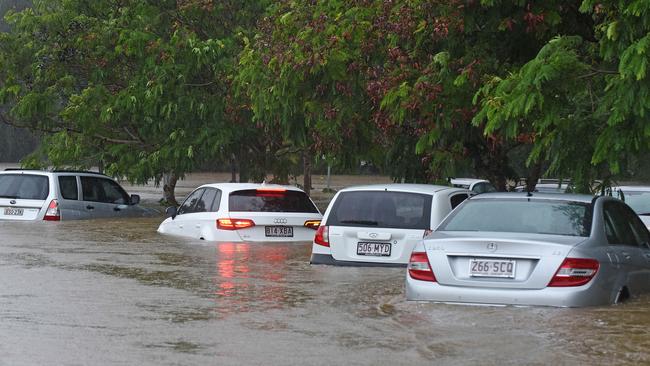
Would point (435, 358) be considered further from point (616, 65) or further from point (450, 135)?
point (450, 135)

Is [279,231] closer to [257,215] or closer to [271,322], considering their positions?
[257,215]

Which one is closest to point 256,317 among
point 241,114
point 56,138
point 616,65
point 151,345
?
point 151,345

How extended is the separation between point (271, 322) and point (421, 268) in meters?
1.38

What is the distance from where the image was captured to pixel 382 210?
14094 mm

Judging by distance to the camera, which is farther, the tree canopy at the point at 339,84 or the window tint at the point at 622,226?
the tree canopy at the point at 339,84

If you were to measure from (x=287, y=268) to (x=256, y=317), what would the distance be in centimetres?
429

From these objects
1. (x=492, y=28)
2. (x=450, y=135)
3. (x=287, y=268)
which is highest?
(x=492, y=28)

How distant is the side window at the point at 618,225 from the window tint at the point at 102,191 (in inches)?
561

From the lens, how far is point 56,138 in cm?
3266

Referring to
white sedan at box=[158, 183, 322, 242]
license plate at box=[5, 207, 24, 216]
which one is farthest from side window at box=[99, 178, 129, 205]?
white sedan at box=[158, 183, 322, 242]

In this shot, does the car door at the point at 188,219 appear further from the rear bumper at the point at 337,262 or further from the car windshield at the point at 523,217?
the car windshield at the point at 523,217

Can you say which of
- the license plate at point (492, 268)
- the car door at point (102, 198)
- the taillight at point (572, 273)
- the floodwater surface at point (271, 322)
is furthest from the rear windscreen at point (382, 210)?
the car door at point (102, 198)

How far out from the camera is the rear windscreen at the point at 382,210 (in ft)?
45.9

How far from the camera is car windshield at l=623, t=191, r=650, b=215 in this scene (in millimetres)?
18305
